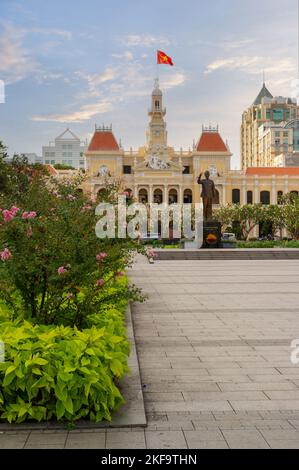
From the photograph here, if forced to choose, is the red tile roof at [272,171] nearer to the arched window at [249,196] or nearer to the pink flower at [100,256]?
the arched window at [249,196]

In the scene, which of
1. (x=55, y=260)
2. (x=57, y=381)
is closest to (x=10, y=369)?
(x=57, y=381)

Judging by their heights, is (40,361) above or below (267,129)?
below

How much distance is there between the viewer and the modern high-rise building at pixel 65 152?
5032 inches

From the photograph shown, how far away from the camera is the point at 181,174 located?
255 ft

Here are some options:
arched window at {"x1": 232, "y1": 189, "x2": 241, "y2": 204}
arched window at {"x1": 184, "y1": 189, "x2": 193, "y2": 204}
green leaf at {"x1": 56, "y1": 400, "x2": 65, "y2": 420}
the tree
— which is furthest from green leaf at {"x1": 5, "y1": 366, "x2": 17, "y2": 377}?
arched window at {"x1": 232, "y1": 189, "x2": 241, "y2": 204}

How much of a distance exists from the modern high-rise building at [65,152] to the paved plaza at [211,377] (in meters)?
118

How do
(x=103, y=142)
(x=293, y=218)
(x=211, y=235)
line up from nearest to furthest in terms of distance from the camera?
(x=211, y=235), (x=293, y=218), (x=103, y=142)

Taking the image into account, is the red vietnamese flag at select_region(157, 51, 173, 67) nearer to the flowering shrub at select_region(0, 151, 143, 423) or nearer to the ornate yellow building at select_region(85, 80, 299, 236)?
the ornate yellow building at select_region(85, 80, 299, 236)

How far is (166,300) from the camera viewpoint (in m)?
12.5

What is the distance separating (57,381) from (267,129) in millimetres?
116022

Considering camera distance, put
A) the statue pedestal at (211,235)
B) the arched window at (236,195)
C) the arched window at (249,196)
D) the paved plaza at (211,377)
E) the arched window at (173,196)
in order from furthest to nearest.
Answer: the arched window at (249,196)
the arched window at (236,195)
the arched window at (173,196)
the statue pedestal at (211,235)
the paved plaza at (211,377)

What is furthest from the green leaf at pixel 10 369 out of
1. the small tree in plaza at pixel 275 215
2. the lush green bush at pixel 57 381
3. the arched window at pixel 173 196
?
the arched window at pixel 173 196

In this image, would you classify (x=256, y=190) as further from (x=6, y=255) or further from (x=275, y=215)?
(x=6, y=255)
